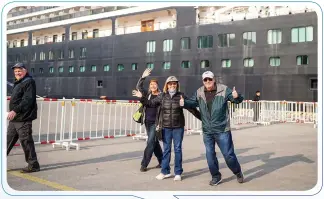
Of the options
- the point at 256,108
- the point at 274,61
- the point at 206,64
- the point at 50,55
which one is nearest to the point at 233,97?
the point at 256,108

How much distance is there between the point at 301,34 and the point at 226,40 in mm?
4021

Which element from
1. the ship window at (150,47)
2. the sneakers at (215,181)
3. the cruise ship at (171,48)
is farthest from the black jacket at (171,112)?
the ship window at (150,47)

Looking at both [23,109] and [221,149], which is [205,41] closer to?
[221,149]

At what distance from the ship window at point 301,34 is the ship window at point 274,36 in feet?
2.20

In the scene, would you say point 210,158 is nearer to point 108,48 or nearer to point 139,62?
point 139,62

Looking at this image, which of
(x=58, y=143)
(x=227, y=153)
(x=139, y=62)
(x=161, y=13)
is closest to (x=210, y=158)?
(x=227, y=153)

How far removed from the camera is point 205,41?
67.8ft

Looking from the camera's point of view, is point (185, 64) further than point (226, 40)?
Yes

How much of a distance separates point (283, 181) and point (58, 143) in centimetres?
425

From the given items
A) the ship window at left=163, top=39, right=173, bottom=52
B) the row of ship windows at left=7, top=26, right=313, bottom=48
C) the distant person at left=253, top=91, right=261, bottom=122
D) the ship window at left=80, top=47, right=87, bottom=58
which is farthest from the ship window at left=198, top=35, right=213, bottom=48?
the ship window at left=80, top=47, right=87, bottom=58

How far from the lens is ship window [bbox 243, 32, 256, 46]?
743 inches

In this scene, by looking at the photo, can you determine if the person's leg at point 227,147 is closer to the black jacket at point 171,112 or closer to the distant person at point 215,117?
the distant person at point 215,117

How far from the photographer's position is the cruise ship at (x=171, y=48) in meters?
17.6

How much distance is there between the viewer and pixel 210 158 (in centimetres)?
421
